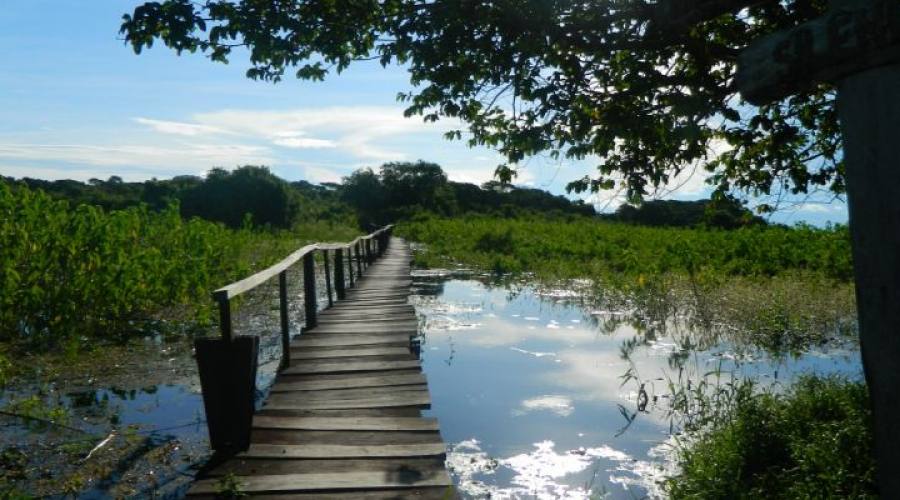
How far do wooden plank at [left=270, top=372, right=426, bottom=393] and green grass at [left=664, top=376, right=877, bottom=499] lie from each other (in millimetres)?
2496

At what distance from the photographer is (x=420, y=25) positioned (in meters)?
6.14

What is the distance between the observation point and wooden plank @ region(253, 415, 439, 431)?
5.25 metres

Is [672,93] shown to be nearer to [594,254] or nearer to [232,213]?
[594,254]

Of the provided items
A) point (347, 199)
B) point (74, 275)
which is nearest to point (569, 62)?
point (74, 275)

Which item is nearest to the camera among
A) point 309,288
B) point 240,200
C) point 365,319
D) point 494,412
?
point 494,412

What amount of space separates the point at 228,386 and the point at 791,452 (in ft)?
13.3

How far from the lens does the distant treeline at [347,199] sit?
47344 mm

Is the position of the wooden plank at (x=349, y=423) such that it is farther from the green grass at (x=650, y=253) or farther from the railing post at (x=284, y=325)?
the green grass at (x=650, y=253)

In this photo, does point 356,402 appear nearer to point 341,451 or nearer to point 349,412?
point 349,412

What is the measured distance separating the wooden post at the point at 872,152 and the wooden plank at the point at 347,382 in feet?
14.6

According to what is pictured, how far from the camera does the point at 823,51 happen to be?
2.54 metres

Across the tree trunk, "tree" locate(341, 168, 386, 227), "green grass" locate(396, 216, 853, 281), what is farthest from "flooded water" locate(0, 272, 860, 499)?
"tree" locate(341, 168, 386, 227)

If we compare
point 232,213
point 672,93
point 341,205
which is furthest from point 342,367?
point 341,205

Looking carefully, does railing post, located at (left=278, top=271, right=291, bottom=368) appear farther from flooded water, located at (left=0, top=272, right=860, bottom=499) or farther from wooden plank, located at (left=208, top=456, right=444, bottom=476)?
wooden plank, located at (left=208, top=456, right=444, bottom=476)
